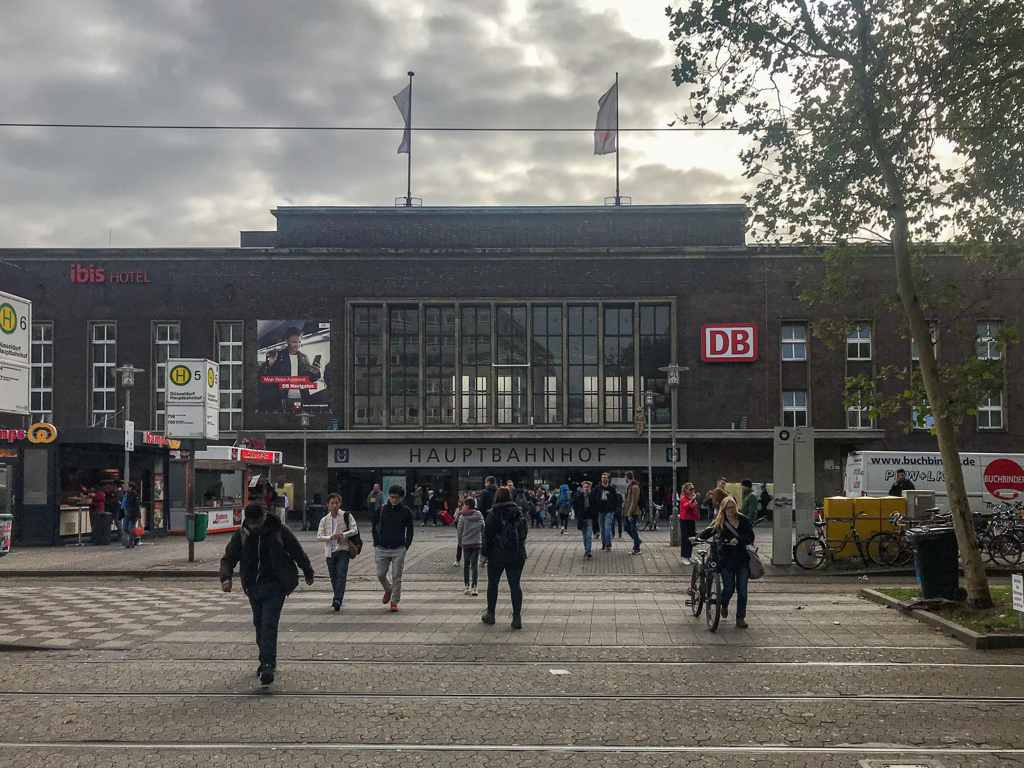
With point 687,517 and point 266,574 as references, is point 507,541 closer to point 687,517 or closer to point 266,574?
point 266,574

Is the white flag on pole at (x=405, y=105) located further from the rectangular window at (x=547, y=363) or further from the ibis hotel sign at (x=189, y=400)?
the ibis hotel sign at (x=189, y=400)

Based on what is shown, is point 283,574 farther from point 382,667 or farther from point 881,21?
point 881,21

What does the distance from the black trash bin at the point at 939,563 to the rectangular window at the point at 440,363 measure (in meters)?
39.3

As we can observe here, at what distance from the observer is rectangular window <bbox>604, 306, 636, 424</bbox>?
5184 centimetres

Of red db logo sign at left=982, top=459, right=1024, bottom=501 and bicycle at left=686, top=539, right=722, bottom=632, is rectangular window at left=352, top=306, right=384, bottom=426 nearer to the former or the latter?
red db logo sign at left=982, top=459, right=1024, bottom=501

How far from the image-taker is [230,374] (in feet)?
170

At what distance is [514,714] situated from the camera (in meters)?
8.06

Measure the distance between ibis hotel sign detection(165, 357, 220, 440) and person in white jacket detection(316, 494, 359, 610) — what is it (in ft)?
50.7

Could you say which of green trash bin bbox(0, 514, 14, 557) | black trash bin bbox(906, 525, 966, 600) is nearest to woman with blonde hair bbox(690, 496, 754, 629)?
black trash bin bbox(906, 525, 966, 600)

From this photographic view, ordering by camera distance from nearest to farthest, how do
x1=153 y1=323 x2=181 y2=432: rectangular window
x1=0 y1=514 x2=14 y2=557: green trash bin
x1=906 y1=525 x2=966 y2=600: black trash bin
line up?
x1=906 y1=525 x2=966 y2=600: black trash bin, x1=0 y1=514 x2=14 y2=557: green trash bin, x1=153 y1=323 x2=181 y2=432: rectangular window

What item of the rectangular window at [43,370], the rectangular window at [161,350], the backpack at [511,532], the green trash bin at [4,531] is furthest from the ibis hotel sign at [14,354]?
the rectangular window at [43,370]

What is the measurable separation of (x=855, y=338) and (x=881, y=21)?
3947cm

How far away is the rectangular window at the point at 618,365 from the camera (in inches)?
2041

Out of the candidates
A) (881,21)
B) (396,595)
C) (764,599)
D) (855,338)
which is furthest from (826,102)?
(855,338)
